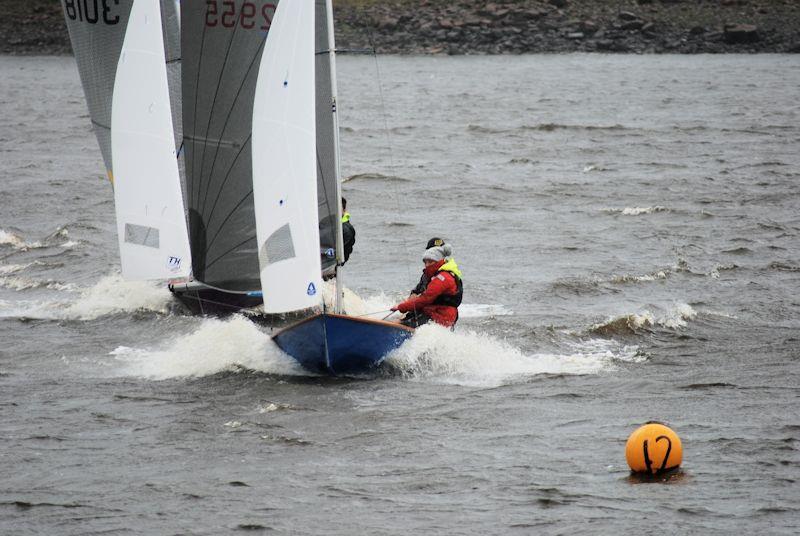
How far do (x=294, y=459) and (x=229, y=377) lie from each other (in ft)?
9.47

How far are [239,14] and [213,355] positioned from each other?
4121mm

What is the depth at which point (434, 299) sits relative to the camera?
1412 centimetres

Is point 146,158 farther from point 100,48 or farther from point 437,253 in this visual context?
point 437,253

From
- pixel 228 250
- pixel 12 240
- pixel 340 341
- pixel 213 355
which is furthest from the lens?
pixel 12 240

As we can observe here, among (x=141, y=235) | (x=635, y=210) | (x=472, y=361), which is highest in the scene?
(x=141, y=235)

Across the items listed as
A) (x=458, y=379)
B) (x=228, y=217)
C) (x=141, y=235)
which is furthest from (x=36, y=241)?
(x=458, y=379)

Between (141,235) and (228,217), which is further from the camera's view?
(141,235)

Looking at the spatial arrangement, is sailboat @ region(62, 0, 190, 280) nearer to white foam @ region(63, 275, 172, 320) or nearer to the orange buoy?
white foam @ region(63, 275, 172, 320)

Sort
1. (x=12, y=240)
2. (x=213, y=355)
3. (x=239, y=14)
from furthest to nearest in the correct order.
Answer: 1. (x=12, y=240)
2. (x=213, y=355)
3. (x=239, y=14)

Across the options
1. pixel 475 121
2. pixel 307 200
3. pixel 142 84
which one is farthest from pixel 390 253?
pixel 475 121

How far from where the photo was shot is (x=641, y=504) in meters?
10.2

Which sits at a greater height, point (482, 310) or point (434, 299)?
point (434, 299)

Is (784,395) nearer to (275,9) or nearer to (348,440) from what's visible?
(348,440)

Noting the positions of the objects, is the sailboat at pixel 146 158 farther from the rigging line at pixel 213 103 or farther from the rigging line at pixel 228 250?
the rigging line at pixel 213 103
